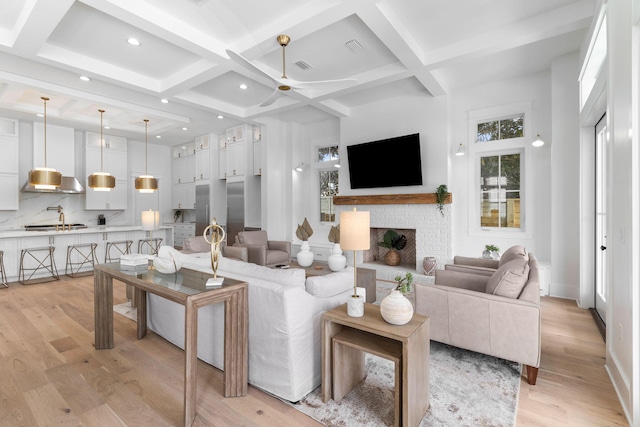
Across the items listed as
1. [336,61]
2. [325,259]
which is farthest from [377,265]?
[336,61]

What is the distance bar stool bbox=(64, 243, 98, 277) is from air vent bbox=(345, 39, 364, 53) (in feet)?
19.2

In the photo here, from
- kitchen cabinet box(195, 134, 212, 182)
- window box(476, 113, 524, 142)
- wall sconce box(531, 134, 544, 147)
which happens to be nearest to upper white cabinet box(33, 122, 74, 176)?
kitchen cabinet box(195, 134, 212, 182)

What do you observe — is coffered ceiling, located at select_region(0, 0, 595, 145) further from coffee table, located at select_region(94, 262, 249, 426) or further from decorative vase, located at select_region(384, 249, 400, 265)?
decorative vase, located at select_region(384, 249, 400, 265)

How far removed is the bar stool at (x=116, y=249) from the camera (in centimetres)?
635

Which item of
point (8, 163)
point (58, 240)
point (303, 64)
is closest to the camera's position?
point (303, 64)

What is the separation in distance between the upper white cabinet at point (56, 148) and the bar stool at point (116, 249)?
2.08 metres

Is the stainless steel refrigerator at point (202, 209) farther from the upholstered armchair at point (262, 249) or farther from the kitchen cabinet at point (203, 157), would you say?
the upholstered armchair at point (262, 249)

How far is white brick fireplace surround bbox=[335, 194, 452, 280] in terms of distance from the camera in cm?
512

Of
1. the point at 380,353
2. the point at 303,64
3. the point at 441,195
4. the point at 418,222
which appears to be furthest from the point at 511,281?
the point at 303,64

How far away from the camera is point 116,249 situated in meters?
6.60

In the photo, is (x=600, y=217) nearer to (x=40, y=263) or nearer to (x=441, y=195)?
(x=441, y=195)

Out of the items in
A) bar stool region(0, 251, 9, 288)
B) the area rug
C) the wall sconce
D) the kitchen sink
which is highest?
the wall sconce

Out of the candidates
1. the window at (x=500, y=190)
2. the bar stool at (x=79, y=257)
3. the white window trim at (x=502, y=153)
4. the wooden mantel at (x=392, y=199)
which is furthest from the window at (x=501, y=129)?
the bar stool at (x=79, y=257)

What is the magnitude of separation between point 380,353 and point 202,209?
7.13 meters
